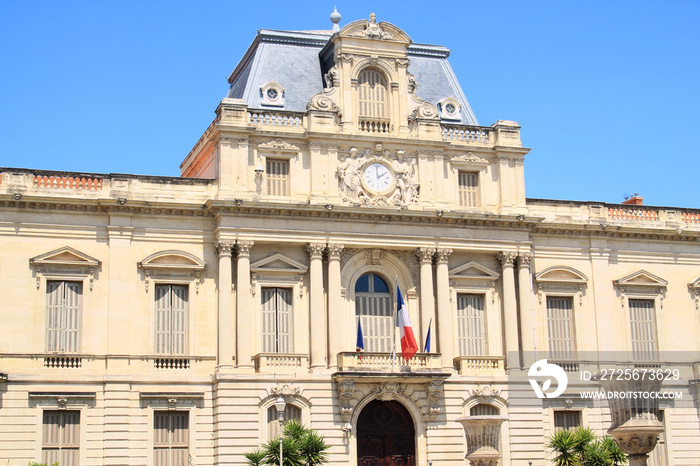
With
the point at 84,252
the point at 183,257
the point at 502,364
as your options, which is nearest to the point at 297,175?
the point at 183,257

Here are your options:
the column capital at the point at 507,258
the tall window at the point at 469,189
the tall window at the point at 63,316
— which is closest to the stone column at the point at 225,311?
the tall window at the point at 63,316

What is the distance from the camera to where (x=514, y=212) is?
39.9m

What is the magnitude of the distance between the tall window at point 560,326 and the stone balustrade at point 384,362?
225 inches

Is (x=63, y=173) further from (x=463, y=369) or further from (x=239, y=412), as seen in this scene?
(x=463, y=369)

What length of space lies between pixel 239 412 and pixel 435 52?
59.7 feet

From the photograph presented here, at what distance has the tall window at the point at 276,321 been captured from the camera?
121 ft

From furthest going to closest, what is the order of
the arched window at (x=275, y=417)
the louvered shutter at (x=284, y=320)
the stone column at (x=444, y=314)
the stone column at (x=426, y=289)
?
the stone column at (x=426, y=289) < the stone column at (x=444, y=314) < the louvered shutter at (x=284, y=320) < the arched window at (x=275, y=417)

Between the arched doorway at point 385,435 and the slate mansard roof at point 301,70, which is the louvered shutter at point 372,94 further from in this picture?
the arched doorway at point 385,435

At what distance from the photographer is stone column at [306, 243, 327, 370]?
1442 inches

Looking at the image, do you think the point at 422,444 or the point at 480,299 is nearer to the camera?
the point at 422,444

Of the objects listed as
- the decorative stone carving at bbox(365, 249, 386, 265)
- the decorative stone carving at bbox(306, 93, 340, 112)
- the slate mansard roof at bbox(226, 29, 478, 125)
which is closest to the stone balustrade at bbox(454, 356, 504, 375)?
the decorative stone carving at bbox(365, 249, 386, 265)

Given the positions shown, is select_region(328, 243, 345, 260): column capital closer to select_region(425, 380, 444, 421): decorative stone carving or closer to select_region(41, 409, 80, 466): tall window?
select_region(425, 380, 444, 421): decorative stone carving

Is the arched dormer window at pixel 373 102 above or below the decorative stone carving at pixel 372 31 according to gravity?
below

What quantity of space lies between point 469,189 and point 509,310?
5038 mm
